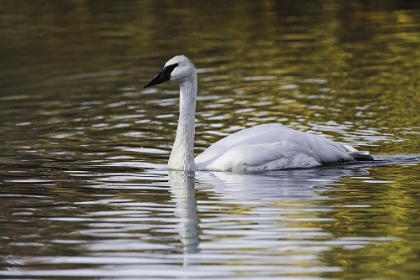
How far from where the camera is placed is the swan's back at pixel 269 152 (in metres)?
12.6

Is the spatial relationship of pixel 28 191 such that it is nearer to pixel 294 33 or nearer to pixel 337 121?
pixel 337 121

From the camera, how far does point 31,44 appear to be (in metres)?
25.3

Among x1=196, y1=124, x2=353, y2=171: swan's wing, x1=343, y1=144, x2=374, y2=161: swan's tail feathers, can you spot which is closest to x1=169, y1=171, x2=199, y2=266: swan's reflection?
x1=196, y1=124, x2=353, y2=171: swan's wing

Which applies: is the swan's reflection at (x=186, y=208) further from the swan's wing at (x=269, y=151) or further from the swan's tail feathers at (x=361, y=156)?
the swan's tail feathers at (x=361, y=156)

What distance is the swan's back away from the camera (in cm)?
1259

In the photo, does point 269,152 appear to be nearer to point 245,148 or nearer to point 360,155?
point 245,148

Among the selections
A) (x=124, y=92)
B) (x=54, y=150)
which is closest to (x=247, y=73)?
(x=124, y=92)

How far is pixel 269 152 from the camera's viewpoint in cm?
1270

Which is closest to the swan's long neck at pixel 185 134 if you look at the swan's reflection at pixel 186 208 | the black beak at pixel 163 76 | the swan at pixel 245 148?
the swan at pixel 245 148

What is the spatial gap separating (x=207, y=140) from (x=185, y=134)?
206 cm

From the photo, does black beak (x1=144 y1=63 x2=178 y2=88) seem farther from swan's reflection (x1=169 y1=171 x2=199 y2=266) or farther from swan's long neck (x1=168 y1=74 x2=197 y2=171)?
swan's reflection (x1=169 y1=171 x2=199 y2=266)

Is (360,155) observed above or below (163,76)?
below

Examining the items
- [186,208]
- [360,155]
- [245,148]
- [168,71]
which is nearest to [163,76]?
[168,71]

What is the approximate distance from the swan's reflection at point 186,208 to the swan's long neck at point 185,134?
0.12 m
